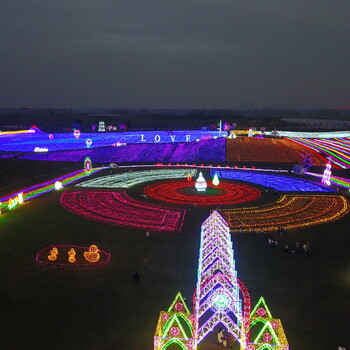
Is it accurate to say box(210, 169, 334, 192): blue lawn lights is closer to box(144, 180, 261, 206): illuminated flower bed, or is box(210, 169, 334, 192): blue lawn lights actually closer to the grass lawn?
box(144, 180, 261, 206): illuminated flower bed

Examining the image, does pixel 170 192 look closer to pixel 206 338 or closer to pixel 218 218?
pixel 218 218

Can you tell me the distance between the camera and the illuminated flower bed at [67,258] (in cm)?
3072

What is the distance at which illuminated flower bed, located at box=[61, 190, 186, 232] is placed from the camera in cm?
4131

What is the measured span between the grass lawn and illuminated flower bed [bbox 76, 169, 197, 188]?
66.7 feet

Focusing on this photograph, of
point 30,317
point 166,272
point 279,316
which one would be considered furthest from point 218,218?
point 30,317

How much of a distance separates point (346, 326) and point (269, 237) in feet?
48.7

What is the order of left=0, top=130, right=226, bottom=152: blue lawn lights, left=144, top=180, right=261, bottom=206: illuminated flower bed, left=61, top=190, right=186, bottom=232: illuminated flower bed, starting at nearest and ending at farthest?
left=61, top=190, right=186, bottom=232: illuminated flower bed, left=144, top=180, right=261, bottom=206: illuminated flower bed, left=0, top=130, right=226, bottom=152: blue lawn lights

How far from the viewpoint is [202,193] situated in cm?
5516

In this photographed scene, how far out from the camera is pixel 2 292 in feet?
85.7

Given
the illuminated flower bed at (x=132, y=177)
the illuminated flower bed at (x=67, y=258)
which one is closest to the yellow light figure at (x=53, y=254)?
the illuminated flower bed at (x=67, y=258)

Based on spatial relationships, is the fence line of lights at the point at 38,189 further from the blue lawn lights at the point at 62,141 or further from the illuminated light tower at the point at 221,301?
the blue lawn lights at the point at 62,141

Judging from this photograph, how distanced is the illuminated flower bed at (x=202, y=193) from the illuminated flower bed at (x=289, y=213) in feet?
14.2

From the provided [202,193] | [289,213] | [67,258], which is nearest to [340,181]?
[289,213]

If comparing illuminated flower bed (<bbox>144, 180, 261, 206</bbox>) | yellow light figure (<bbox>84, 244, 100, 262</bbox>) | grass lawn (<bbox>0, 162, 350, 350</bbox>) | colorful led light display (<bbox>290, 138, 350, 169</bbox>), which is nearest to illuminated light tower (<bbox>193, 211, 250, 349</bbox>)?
grass lawn (<bbox>0, 162, 350, 350</bbox>)
